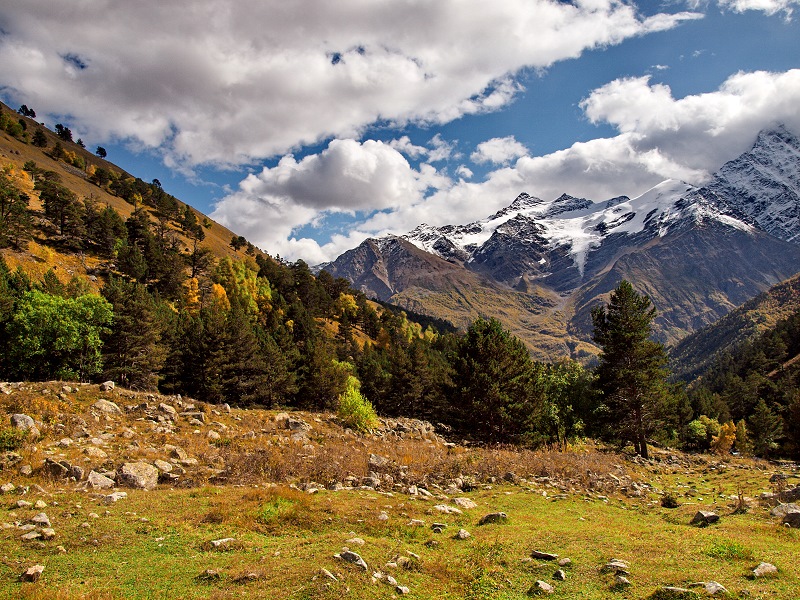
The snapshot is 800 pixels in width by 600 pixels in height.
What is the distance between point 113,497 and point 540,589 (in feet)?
39.3

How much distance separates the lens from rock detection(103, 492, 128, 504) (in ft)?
40.9

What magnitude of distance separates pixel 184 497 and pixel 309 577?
7.31 m

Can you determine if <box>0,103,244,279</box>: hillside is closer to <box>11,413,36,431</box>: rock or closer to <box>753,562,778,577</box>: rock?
<box>11,413,36,431</box>: rock

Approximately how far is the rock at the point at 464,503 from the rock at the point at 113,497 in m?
10.4

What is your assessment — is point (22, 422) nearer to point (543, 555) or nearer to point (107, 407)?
point (107, 407)

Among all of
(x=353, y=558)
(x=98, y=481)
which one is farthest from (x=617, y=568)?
(x=98, y=481)

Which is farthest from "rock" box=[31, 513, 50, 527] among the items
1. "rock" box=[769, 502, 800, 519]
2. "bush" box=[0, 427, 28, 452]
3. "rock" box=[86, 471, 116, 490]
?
"rock" box=[769, 502, 800, 519]

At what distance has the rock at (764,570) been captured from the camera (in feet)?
26.1

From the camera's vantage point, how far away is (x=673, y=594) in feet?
23.6

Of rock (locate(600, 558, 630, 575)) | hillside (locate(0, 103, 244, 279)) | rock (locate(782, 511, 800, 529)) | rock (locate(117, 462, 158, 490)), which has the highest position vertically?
hillside (locate(0, 103, 244, 279))

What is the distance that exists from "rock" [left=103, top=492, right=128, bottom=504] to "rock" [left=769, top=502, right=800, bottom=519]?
1942 centimetres

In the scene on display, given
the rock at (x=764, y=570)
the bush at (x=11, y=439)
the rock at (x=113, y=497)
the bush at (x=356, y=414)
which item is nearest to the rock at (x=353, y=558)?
the rock at (x=764, y=570)

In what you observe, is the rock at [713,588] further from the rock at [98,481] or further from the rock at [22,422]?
the rock at [22,422]

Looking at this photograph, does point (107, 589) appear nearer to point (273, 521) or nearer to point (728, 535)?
point (273, 521)
